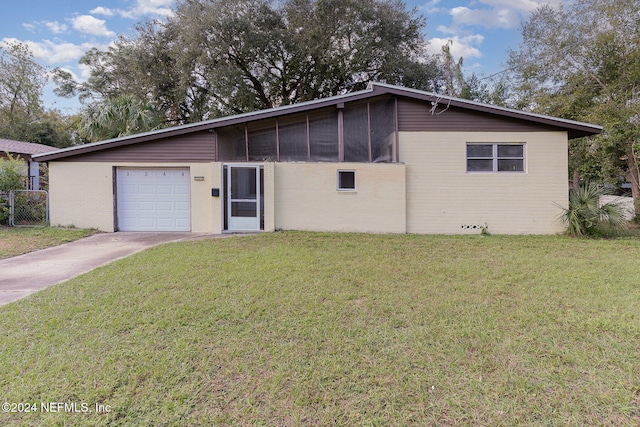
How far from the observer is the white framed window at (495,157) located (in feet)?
33.3

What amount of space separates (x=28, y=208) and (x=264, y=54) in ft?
39.2

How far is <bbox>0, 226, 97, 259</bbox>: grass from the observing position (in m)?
7.50

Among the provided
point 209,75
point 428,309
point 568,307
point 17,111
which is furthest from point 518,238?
point 17,111

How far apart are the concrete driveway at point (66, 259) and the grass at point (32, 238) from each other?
315 millimetres

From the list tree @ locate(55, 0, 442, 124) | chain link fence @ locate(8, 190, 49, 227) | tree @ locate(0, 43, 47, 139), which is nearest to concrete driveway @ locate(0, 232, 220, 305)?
chain link fence @ locate(8, 190, 49, 227)

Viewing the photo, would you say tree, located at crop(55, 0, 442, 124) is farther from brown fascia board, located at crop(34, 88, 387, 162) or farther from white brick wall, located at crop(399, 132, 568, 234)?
white brick wall, located at crop(399, 132, 568, 234)

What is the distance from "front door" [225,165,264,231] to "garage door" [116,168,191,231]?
139 cm

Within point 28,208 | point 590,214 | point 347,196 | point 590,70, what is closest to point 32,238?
point 28,208

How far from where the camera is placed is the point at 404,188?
1005 centimetres

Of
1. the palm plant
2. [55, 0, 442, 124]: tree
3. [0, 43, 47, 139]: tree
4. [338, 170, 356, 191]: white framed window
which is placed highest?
[0, 43, 47, 139]: tree

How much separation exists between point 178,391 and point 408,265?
444 centimetres

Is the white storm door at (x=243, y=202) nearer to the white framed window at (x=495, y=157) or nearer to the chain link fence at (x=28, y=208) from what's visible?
the chain link fence at (x=28, y=208)

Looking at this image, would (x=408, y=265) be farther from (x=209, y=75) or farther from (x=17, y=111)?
(x=17, y=111)

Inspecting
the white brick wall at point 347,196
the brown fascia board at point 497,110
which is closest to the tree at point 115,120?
the white brick wall at point 347,196
